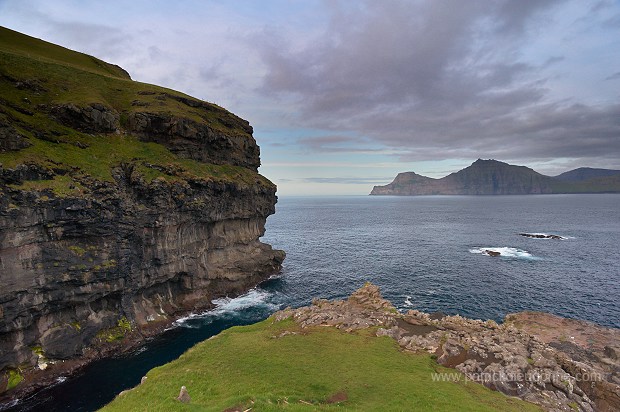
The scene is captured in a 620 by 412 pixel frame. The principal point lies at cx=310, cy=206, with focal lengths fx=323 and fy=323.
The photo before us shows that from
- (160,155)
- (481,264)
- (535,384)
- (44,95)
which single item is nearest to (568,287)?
(481,264)

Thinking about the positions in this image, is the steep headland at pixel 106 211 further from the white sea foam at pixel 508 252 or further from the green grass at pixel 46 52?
the white sea foam at pixel 508 252

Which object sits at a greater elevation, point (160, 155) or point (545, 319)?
point (160, 155)

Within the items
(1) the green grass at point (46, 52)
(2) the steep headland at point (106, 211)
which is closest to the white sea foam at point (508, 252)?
(2) the steep headland at point (106, 211)

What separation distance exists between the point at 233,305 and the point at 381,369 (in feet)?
127

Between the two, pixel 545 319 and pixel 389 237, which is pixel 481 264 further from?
pixel 389 237

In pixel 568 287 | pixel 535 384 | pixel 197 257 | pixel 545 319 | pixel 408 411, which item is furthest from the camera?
pixel 568 287

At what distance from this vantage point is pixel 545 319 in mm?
51594

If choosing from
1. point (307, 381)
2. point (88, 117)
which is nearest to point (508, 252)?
point (307, 381)

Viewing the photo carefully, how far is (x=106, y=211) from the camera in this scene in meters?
46.8

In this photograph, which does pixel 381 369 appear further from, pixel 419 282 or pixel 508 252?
pixel 508 252

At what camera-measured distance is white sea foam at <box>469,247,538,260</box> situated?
92938 mm

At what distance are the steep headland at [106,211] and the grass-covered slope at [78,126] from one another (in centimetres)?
22

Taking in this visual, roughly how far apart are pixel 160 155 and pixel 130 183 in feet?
32.7

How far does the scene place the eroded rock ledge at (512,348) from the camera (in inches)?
1075
